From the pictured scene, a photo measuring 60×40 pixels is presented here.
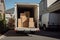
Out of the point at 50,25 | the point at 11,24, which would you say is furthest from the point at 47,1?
the point at 50,25

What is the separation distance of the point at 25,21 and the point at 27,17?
0.56 metres

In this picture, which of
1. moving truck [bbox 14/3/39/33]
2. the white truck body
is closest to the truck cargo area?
moving truck [bbox 14/3/39/33]

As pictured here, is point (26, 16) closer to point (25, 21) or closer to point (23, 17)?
point (23, 17)

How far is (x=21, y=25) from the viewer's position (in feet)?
A: 79.3

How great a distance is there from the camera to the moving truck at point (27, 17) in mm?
23359

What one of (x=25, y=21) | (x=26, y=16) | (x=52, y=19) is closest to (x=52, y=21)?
(x=52, y=19)

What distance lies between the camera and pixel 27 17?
24938 mm

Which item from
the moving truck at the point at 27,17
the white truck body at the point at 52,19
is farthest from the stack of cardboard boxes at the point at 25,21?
the white truck body at the point at 52,19

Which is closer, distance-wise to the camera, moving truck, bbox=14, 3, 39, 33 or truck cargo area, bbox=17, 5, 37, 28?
moving truck, bbox=14, 3, 39, 33

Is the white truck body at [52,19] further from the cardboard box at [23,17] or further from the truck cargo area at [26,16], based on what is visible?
the cardboard box at [23,17]

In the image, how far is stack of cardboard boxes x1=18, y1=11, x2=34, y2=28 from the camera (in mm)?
24031

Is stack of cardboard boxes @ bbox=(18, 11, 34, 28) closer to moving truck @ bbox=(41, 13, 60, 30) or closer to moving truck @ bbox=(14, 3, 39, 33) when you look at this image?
moving truck @ bbox=(14, 3, 39, 33)

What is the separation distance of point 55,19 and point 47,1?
23180 millimetres

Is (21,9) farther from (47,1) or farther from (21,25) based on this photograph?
(47,1)
